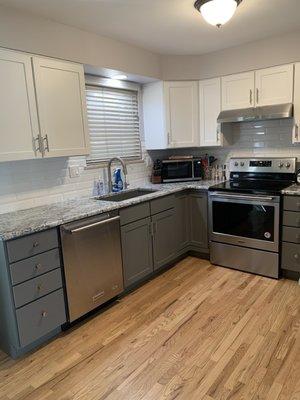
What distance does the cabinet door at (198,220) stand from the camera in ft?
11.1

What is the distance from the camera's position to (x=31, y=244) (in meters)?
1.98

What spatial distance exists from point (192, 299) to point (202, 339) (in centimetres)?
55

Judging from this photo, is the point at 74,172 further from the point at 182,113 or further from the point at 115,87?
the point at 182,113

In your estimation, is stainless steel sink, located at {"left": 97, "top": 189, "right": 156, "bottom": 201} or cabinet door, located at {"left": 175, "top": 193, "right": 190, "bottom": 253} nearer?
stainless steel sink, located at {"left": 97, "top": 189, "right": 156, "bottom": 201}

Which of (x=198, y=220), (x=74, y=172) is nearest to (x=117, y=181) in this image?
(x=74, y=172)

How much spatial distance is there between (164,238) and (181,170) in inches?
38.0

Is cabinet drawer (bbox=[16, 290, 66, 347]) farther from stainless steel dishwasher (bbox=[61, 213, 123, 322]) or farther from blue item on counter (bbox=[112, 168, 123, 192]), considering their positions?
blue item on counter (bbox=[112, 168, 123, 192])

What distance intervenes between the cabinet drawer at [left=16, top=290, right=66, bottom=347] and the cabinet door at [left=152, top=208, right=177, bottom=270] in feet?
3.66

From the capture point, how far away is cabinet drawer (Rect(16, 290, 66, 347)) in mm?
1986

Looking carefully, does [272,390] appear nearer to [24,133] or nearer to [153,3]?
[24,133]

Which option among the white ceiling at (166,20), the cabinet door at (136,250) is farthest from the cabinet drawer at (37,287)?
the white ceiling at (166,20)

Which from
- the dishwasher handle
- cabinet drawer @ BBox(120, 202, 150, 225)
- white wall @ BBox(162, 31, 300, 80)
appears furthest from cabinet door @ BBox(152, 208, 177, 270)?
white wall @ BBox(162, 31, 300, 80)

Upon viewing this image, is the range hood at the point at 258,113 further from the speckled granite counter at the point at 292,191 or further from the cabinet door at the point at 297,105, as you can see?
the speckled granite counter at the point at 292,191

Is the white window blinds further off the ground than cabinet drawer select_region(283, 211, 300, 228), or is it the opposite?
the white window blinds
